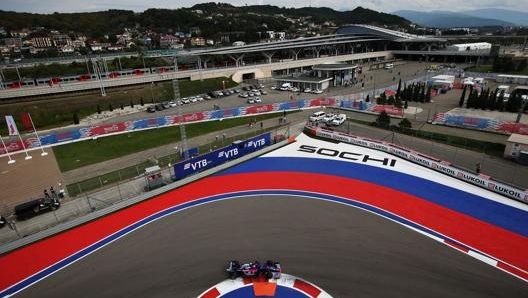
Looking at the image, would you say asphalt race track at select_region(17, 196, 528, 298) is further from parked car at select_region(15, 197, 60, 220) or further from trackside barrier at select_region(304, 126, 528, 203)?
trackside barrier at select_region(304, 126, 528, 203)

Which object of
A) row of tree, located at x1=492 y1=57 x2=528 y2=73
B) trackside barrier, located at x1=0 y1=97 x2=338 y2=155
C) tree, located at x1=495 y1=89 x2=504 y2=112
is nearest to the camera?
trackside barrier, located at x1=0 y1=97 x2=338 y2=155

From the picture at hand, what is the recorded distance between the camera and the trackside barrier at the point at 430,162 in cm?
2169

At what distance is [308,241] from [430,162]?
16.1 metres

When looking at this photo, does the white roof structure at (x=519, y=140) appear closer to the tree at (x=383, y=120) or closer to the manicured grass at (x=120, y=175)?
the tree at (x=383, y=120)

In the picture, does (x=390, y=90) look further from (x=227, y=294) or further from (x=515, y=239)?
(x=227, y=294)

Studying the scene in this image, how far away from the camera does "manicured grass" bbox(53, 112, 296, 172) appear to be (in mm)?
32844

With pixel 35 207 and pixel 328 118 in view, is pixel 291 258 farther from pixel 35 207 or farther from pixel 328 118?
pixel 328 118

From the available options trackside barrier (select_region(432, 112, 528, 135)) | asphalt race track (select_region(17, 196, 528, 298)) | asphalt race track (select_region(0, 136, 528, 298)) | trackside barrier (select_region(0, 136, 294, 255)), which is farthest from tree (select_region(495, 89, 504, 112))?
trackside barrier (select_region(0, 136, 294, 255))

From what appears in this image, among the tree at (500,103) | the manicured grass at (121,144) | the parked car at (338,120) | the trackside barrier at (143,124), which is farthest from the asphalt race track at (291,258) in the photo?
the tree at (500,103)

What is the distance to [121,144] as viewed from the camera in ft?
121

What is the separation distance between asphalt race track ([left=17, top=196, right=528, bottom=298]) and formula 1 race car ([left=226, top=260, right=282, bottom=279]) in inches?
31.4

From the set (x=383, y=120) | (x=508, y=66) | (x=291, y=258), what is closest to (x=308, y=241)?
(x=291, y=258)

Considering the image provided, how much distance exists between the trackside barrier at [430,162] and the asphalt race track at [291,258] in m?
9.51

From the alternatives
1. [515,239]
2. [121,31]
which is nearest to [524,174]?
[515,239]
